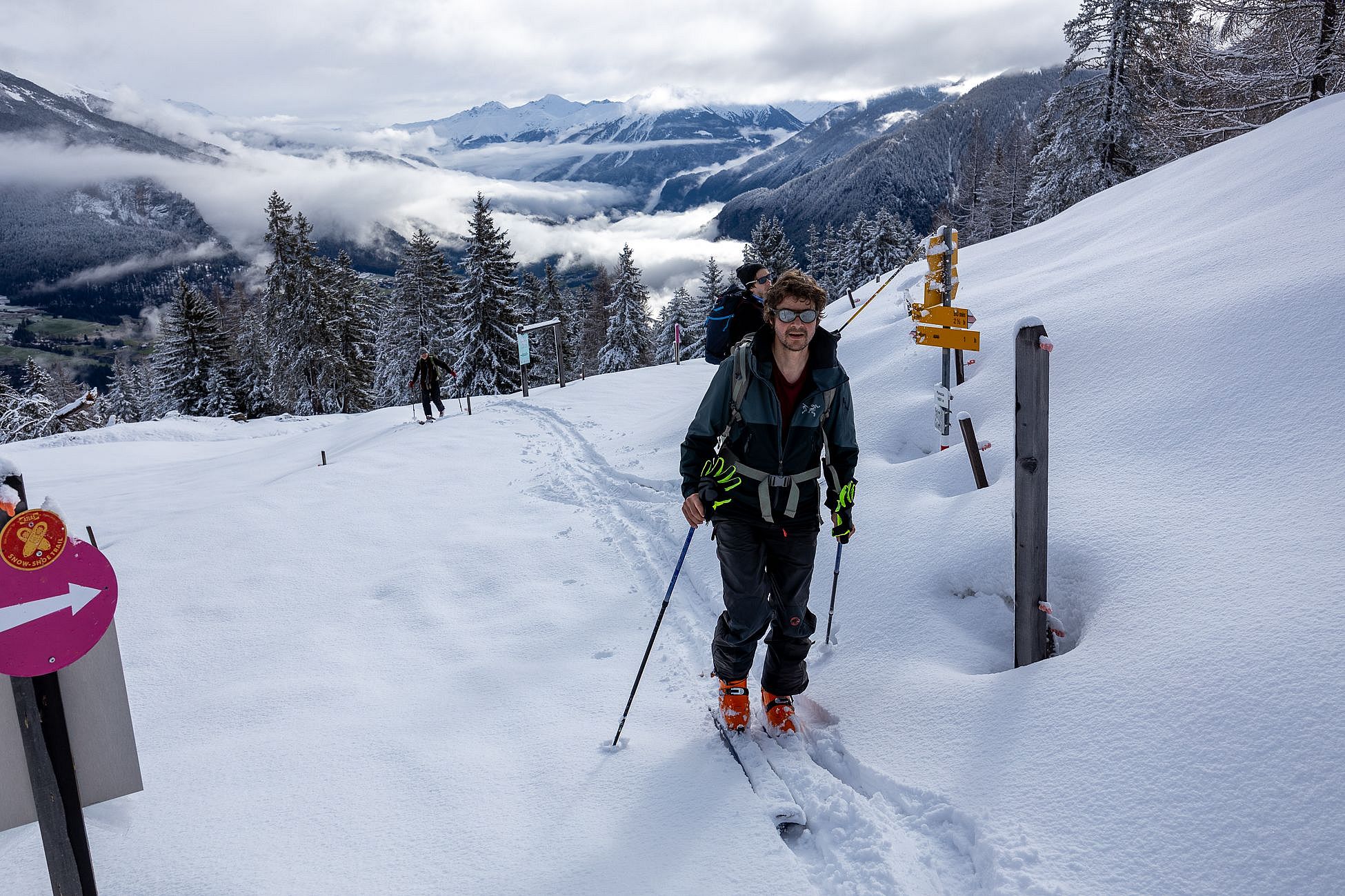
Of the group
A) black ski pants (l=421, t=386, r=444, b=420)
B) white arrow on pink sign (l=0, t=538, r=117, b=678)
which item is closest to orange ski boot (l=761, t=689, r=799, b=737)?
white arrow on pink sign (l=0, t=538, r=117, b=678)

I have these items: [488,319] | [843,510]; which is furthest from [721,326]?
[488,319]

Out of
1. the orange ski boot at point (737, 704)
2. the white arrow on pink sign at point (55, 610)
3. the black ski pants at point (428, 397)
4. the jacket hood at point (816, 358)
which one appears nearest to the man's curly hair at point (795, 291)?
the jacket hood at point (816, 358)

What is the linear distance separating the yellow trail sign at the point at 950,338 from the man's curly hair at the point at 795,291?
9.43ft

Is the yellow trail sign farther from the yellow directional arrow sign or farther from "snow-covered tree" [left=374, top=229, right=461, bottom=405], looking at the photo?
"snow-covered tree" [left=374, top=229, right=461, bottom=405]

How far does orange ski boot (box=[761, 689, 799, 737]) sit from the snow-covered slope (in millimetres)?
146

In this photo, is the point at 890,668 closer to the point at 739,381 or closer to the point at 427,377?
the point at 739,381

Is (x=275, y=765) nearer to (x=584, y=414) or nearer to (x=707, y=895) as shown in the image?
(x=707, y=895)

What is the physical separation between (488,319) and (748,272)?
32305 mm

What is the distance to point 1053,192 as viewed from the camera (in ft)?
82.2

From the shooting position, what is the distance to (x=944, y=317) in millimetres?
5906

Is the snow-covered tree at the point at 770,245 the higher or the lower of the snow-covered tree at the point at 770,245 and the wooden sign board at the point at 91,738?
the higher

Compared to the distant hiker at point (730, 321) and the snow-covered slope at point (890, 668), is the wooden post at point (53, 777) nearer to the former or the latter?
the snow-covered slope at point (890, 668)

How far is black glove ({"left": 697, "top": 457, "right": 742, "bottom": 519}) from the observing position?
342cm

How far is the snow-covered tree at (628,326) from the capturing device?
45.2 m
